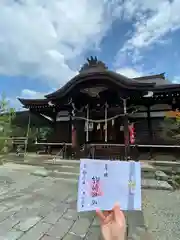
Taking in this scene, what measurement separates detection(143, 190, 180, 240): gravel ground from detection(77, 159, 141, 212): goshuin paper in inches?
88.6

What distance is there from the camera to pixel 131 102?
11.3m

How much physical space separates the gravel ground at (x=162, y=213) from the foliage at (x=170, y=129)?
477cm

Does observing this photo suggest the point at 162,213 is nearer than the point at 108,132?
Yes

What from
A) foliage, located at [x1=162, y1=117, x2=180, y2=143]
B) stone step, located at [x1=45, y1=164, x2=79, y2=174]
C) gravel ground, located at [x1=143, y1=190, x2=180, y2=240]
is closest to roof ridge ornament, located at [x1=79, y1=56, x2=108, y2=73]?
foliage, located at [x1=162, y1=117, x2=180, y2=143]

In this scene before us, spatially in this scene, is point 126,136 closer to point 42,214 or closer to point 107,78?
point 107,78

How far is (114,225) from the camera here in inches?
51.0

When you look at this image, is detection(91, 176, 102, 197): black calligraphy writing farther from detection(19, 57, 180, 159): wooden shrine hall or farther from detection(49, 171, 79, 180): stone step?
detection(19, 57, 180, 159): wooden shrine hall

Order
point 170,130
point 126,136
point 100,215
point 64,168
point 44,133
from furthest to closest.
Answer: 1. point 44,133
2. point 170,130
3. point 126,136
4. point 64,168
5. point 100,215

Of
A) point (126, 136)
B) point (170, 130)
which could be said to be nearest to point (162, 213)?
point (126, 136)

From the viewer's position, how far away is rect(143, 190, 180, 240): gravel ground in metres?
3.46

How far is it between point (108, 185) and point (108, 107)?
982 cm

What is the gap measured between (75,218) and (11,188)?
2.81 metres

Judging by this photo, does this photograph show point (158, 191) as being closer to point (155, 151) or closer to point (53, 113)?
point (155, 151)

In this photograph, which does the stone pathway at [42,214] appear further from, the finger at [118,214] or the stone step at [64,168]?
the finger at [118,214]
